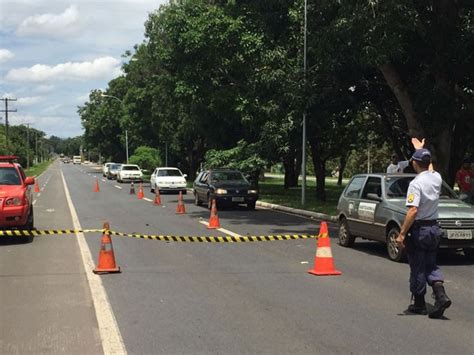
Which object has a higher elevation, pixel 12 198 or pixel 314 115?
pixel 314 115

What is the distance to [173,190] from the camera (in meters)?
34.3

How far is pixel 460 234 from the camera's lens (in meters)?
9.81

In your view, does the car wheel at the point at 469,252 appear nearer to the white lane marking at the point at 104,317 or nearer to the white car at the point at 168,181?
the white lane marking at the point at 104,317

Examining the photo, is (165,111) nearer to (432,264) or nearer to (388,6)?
(388,6)

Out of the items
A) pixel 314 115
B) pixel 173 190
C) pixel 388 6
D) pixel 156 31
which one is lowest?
pixel 173 190

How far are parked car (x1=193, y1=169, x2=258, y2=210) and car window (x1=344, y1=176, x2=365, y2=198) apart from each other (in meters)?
9.44

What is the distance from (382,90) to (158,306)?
650 inches

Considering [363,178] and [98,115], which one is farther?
[98,115]

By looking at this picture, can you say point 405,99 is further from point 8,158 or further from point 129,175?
point 129,175

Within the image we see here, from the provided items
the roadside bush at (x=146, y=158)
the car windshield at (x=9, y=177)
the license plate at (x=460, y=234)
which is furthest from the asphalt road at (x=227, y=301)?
the roadside bush at (x=146, y=158)

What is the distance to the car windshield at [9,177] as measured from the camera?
13.3 meters

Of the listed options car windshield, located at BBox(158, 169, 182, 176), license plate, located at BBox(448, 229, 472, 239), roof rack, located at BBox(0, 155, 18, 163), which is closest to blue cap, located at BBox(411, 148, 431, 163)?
license plate, located at BBox(448, 229, 472, 239)

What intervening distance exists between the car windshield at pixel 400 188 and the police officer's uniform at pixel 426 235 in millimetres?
4499

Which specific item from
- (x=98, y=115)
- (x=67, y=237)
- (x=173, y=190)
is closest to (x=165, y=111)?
(x=173, y=190)
